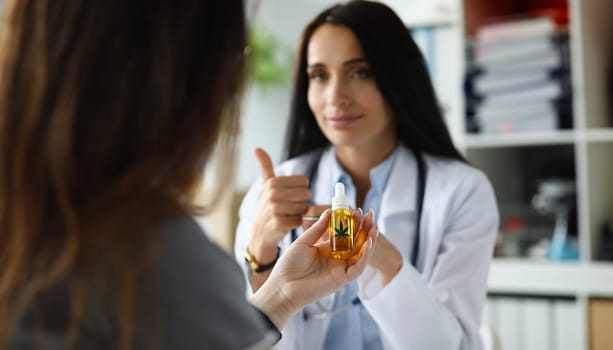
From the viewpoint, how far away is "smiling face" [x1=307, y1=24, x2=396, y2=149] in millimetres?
1543

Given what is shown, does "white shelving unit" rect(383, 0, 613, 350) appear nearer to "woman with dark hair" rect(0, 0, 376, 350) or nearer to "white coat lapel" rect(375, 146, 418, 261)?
"white coat lapel" rect(375, 146, 418, 261)

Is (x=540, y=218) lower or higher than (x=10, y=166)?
lower

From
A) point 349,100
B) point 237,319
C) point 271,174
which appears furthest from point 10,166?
point 349,100

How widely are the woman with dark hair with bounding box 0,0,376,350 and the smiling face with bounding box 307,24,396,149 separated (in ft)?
2.93

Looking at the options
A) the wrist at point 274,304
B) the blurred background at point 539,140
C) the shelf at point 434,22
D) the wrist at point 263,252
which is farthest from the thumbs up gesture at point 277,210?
the shelf at point 434,22

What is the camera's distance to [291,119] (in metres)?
1.69

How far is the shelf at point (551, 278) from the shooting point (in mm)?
2162

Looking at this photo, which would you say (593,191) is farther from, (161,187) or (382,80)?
(161,187)

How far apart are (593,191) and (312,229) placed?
140 centimetres

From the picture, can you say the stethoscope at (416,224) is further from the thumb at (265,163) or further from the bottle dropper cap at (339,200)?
the bottle dropper cap at (339,200)

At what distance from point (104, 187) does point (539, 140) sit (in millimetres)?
1931

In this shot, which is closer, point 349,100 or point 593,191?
point 349,100

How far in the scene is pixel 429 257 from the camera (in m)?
1.49

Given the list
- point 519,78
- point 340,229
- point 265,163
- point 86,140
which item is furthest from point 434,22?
point 86,140
